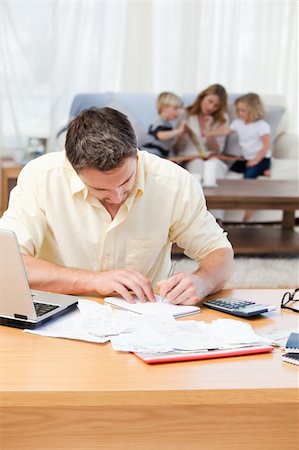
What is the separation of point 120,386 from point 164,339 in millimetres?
215

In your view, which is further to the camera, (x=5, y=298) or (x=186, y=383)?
(x=5, y=298)

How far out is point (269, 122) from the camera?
5.96 meters

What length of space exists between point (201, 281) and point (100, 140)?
42cm

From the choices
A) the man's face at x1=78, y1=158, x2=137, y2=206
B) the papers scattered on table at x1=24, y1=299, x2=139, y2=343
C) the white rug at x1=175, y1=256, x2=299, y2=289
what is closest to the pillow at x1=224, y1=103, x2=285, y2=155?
the white rug at x1=175, y1=256, x2=299, y2=289

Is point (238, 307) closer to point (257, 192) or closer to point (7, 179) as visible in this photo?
point (257, 192)

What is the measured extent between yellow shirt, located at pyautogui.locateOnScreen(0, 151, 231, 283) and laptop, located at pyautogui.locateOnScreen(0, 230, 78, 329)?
1.40 ft

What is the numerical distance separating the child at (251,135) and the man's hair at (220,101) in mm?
94

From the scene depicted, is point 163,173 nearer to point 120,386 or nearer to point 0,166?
point 120,386

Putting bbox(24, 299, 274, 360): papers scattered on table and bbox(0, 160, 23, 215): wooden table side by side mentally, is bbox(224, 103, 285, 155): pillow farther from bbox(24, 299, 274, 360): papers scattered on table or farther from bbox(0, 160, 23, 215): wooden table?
bbox(24, 299, 274, 360): papers scattered on table

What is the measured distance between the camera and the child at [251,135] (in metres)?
5.68

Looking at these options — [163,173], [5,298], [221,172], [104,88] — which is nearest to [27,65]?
[104,88]

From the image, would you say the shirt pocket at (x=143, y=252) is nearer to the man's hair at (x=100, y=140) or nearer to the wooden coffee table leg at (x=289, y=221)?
the man's hair at (x=100, y=140)

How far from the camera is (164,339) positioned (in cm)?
156

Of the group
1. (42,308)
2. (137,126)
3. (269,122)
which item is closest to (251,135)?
(269,122)
